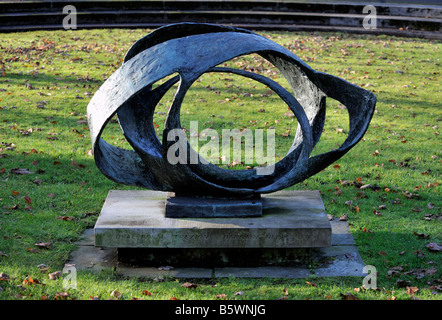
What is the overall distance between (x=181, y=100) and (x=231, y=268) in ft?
5.91

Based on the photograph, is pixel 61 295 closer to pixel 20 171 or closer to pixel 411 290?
pixel 411 290

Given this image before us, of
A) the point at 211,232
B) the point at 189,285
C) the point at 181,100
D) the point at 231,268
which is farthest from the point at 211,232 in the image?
the point at 181,100

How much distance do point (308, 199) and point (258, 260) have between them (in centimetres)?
107

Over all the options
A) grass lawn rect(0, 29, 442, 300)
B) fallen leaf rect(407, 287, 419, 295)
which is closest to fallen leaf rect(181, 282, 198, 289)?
grass lawn rect(0, 29, 442, 300)

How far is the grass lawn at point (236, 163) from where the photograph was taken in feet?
17.7

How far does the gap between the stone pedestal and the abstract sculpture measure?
1.18 feet

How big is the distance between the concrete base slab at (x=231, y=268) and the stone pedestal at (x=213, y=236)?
125 millimetres

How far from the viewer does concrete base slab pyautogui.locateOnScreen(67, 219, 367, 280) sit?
5.62 metres

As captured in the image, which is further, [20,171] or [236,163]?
[236,163]

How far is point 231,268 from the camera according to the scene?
5777 mm

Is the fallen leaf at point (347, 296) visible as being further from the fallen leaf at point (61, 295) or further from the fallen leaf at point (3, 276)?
the fallen leaf at point (3, 276)

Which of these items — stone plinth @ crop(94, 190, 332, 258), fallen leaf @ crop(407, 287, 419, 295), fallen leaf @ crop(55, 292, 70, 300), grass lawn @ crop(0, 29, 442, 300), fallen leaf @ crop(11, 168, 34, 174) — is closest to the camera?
fallen leaf @ crop(55, 292, 70, 300)

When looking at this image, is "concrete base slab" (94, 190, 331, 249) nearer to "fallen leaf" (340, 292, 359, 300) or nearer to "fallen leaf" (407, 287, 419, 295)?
"fallen leaf" (340, 292, 359, 300)

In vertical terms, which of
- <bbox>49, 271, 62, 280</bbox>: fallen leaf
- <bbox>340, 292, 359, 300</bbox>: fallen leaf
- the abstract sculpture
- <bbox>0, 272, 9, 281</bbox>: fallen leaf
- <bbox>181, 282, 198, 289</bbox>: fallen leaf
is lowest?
<bbox>340, 292, 359, 300</bbox>: fallen leaf
